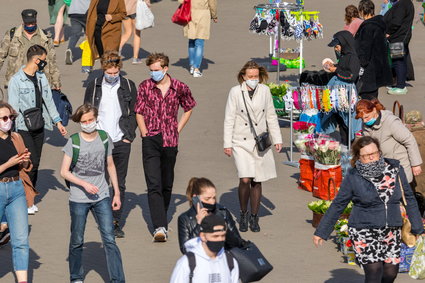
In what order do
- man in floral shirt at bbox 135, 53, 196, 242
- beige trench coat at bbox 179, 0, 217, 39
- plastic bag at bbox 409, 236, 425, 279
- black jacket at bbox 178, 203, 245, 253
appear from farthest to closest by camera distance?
1. beige trench coat at bbox 179, 0, 217, 39
2. man in floral shirt at bbox 135, 53, 196, 242
3. plastic bag at bbox 409, 236, 425, 279
4. black jacket at bbox 178, 203, 245, 253

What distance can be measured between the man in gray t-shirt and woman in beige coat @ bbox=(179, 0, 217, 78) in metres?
10.7

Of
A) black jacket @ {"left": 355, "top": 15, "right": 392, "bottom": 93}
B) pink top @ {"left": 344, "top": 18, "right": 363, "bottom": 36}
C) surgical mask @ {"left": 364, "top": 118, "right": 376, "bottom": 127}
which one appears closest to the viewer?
surgical mask @ {"left": 364, "top": 118, "right": 376, "bottom": 127}

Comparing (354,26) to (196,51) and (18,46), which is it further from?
(18,46)

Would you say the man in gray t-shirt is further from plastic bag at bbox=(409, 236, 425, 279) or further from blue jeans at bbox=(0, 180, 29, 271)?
plastic bag at bbox=(409, 236, 425, 279)

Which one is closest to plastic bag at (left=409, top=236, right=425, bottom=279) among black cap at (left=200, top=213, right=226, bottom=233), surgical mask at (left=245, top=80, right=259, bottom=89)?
surgical mask at (left=245, top=80, right=259, bottom=89)

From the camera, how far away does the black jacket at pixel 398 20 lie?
20359 mm

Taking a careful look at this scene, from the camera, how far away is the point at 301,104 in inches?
618

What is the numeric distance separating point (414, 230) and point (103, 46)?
37.2ft

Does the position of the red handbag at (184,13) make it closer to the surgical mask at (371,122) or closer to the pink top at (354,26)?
the pink top at (354,26)

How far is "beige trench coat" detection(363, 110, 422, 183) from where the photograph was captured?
11.4m

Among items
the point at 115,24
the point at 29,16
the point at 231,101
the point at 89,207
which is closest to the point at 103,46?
the point at 115,24

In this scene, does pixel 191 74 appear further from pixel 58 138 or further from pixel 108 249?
pixel 108 249

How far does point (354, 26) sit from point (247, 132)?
6.19 m

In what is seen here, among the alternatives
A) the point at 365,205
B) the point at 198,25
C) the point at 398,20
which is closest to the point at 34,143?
the point at 365,205
